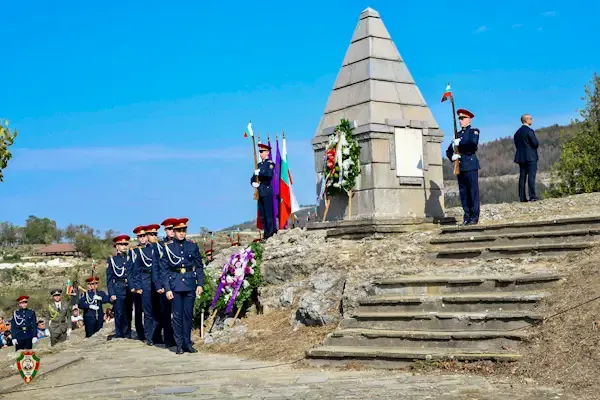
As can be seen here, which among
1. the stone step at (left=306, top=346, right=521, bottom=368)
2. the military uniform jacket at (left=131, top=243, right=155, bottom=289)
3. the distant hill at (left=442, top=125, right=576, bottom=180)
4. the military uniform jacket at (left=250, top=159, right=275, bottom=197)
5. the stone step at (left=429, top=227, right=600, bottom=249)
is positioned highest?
the distant hill at (left=442, top=125, right=576, bottom=180)

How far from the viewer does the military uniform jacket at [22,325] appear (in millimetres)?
14977

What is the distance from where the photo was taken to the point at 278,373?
25.1ft

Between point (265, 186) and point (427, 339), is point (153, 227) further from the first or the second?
point (427, 339)

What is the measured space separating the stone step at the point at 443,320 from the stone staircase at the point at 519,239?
1988 mm

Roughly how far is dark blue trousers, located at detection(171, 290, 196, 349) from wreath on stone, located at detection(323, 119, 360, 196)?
4374 millimetres

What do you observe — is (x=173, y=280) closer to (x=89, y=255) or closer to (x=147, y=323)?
(x=147, y=323)

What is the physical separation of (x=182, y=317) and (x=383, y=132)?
5413mm

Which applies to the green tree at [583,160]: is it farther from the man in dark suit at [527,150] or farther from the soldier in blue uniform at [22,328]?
the soldier in blue uniform at [22,328]

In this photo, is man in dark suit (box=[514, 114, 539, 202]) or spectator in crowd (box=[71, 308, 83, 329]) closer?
man in dark suit (box=[514, 114, 539, 202])

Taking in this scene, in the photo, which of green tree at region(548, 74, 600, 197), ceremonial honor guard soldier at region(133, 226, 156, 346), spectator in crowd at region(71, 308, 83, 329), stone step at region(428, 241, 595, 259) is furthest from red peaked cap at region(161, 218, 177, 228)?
green tree at region(548, 74, 600, 197)

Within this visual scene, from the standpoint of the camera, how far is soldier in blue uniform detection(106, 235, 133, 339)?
13234mm

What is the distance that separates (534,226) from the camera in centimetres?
1011

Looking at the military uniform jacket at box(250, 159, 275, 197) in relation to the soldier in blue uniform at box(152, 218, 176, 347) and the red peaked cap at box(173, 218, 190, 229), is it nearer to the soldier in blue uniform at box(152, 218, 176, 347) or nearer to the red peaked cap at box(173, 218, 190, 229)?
the soldier in blue uniform at box(152, 218, 176, 347)

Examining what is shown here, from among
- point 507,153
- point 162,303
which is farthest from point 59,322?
point 507,153
